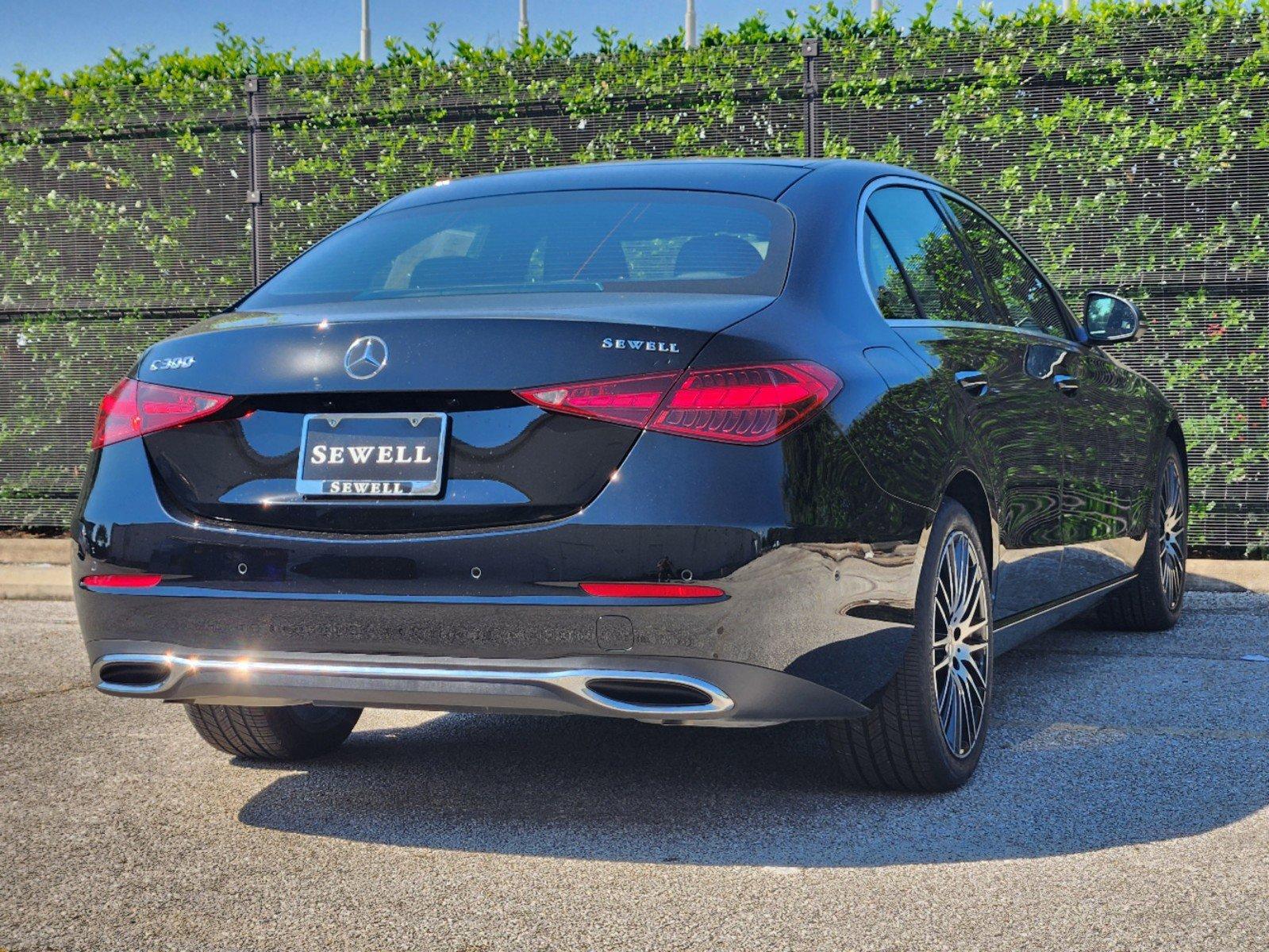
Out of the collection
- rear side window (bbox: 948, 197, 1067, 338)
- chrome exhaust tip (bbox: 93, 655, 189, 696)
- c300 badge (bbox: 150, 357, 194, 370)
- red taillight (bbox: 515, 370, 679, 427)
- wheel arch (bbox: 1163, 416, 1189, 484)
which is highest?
rear side window (bbox: 948, 197, 1067, 338)

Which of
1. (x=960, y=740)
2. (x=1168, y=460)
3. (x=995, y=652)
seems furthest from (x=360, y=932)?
(x=1168, y=460)

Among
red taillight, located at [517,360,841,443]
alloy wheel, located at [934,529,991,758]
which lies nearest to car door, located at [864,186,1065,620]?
alloy wheel, located at [934,529,991,758]

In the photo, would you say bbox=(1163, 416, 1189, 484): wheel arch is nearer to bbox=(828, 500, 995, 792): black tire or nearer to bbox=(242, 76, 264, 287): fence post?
bbox=(828, 500, 995, 792): black tire

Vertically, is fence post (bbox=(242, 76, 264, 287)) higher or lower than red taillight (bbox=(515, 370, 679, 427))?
higher

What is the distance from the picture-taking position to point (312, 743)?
466cm

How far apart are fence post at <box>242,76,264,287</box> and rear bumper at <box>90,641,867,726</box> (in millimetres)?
6859

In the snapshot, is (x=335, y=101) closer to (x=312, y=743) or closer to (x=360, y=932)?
(x=312, y=743)

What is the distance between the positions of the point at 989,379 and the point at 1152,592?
2648 millimetres

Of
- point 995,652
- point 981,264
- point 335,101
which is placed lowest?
point 995,652

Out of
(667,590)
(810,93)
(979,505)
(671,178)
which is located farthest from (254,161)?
(667,590)

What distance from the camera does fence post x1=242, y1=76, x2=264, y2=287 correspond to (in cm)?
1014

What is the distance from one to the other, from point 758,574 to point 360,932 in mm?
1050

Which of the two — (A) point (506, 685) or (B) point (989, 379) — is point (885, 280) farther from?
(A) point (506, 685)

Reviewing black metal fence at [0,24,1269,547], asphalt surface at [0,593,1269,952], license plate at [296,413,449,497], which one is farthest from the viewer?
black metal fence at [0,24,1269,547]
